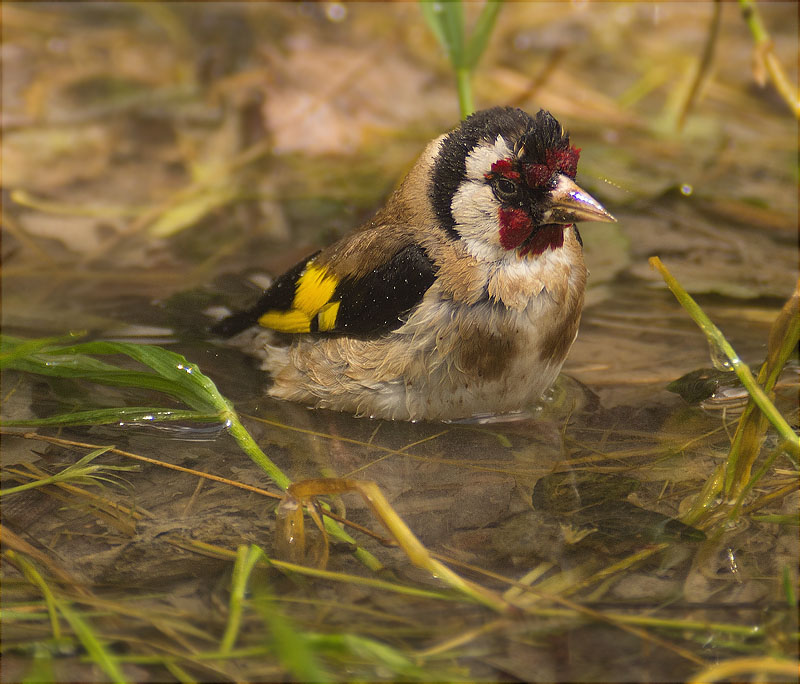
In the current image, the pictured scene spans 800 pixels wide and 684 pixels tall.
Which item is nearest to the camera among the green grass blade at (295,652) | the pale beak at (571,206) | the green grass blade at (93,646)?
the green grass blade at (295,652)

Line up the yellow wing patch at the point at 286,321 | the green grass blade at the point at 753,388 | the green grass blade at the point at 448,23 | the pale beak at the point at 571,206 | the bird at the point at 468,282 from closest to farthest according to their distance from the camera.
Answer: the green grass blade at the point at 753,388 → the pale beak at the point at 571,206 → the bird at the point at 468,282 → the yellow wing patch at the point at 286,321 → the green grass blade at the point at 448,23

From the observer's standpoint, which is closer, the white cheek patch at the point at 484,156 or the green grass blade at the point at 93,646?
the green grass blade at the point at 93,646

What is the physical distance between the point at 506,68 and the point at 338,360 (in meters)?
3.75

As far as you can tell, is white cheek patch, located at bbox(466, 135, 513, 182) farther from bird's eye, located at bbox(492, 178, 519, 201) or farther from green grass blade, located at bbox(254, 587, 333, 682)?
green grass blade, located at bbox(254, 587, 333, 682)

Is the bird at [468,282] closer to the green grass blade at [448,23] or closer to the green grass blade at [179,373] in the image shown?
the green grass blade at [179,373]

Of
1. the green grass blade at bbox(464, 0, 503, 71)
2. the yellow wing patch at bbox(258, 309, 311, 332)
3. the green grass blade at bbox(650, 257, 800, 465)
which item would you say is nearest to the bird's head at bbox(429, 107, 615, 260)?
the green grass blade at bbox(650, 257, 800, 465)

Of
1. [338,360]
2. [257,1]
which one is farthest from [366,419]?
[257,1]

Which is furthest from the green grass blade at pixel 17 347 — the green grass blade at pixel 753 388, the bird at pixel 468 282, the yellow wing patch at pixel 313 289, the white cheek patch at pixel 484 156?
the green grass blade at pixel 753 388

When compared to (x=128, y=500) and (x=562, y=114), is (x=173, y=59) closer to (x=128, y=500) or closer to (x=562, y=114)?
(x=562, y=114)

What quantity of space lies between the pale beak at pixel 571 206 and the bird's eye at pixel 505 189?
0.42 feet

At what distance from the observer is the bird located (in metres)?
3.21

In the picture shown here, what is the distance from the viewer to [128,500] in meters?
3.03

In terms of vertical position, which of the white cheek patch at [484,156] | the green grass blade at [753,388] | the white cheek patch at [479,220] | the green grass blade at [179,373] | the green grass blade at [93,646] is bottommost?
the green grass blade at [93,646]

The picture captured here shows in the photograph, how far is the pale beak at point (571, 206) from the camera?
3.11 meters
